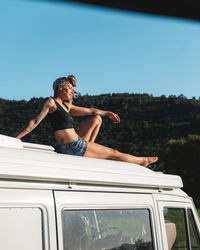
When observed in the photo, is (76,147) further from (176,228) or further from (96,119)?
(176,228)

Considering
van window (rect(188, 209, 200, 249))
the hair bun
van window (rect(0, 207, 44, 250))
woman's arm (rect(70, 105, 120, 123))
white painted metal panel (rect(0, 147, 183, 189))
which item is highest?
the hair bun

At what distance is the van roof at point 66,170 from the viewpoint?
2.32 metres

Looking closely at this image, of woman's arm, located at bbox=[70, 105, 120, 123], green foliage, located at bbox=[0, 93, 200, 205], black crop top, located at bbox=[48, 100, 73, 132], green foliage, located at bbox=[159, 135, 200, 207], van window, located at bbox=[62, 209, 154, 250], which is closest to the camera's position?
van window, located at bbox=[62, 209, 154, 250]

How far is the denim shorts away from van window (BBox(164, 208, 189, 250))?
106cm

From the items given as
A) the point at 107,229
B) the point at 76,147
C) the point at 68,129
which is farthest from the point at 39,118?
the point at 107,229

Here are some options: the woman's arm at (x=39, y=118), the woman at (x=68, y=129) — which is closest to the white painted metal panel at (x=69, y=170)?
the woman at (x=68, y=129)

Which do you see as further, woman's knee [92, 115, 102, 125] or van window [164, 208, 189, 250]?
woman's knee [92, 115, 102, 125]

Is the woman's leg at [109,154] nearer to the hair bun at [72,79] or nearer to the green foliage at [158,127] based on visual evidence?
the hair bun at [72,79]

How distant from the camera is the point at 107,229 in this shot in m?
2.83

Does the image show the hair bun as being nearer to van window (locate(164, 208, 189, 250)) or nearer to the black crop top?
the black crop top

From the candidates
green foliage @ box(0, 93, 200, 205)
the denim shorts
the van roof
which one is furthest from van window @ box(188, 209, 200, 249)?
green foliage @ box(0, 93, 200, 205)

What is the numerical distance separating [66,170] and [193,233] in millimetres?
1771

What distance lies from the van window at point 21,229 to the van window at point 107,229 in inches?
9.4

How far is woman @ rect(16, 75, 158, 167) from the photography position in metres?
3.94
